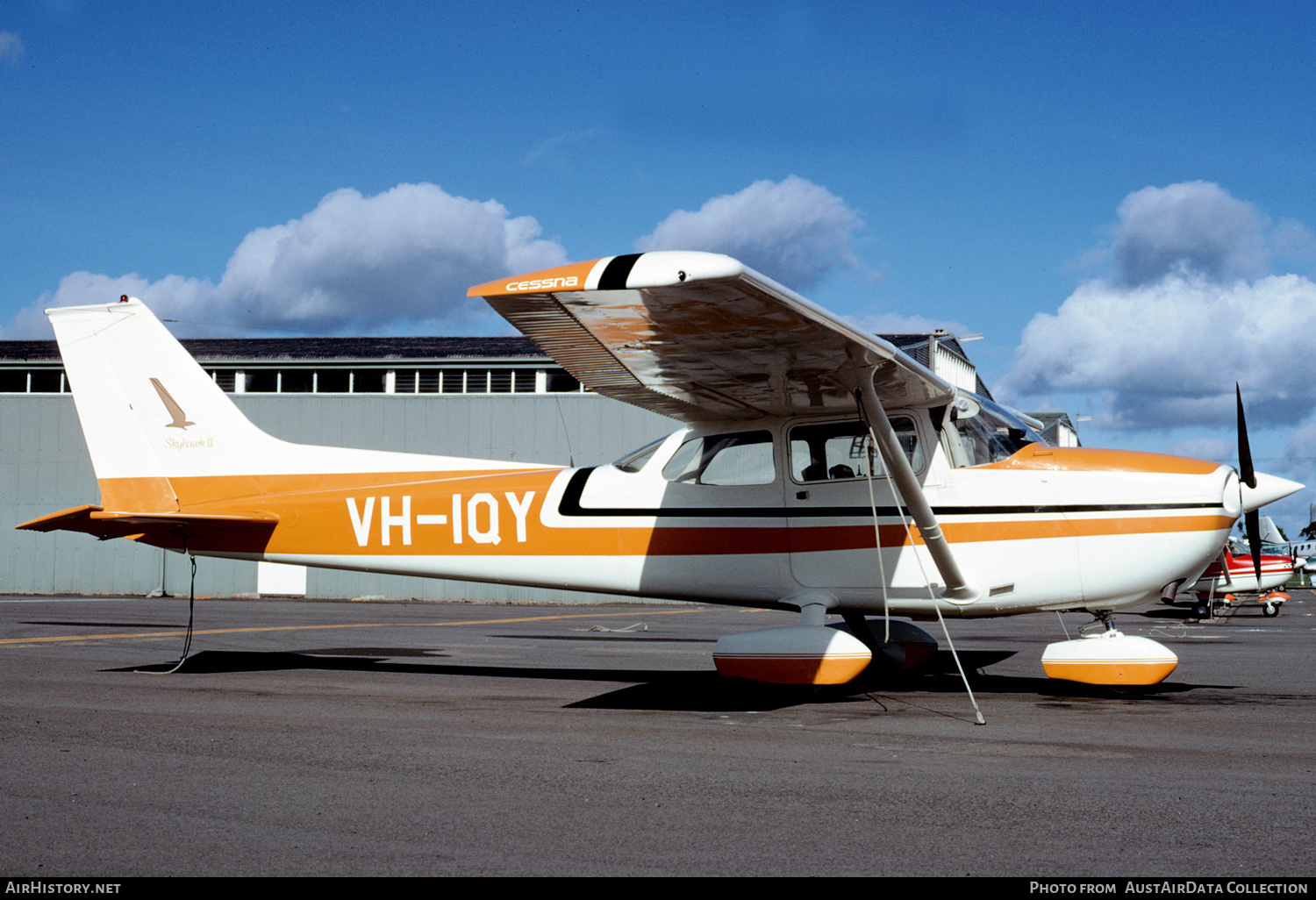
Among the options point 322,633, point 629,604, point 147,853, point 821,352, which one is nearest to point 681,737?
point 821,352

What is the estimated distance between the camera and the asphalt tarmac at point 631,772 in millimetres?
3629

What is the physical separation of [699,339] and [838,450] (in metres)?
1.98

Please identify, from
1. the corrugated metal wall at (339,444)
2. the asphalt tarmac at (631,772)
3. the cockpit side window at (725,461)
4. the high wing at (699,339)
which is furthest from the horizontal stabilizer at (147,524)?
the corrugated metal wall at (339,444)

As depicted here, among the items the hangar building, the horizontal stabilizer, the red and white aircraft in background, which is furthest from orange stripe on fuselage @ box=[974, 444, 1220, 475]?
the hangar building

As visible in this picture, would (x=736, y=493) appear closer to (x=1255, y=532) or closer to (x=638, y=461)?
(x=638, y=461)

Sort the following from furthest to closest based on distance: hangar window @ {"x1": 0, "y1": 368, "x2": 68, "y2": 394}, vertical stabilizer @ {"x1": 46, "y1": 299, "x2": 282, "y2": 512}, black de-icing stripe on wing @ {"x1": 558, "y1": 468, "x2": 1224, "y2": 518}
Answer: hangar window @ {"x1": 0, "y1": 368, "x2": 68, "y2": 394} < vertical stabilizer @ {"x1": 46, "y1": 299, "x2": 282, "y2": 512} < black de-icing stripe on wing @ {"x1": 558, "y1": 468, "x2": 1224, "y2": 518}

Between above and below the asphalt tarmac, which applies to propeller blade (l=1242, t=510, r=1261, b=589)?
above

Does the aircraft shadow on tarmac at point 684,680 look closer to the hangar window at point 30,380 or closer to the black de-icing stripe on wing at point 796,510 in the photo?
the black de-icing stripe on wing at point 796,510

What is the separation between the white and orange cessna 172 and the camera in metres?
7.24

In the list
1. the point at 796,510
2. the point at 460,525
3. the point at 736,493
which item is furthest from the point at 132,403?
the point at 796,510

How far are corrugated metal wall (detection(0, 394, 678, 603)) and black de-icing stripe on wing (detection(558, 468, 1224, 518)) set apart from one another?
768 inches

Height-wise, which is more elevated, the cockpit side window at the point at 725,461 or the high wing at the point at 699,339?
the high wing at the point at 699,339

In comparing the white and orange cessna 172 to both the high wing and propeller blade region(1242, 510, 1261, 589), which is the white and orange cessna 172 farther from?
propeller blade region(1242, 510, 1261, 589)

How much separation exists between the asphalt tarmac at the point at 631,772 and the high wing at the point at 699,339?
2.40m
